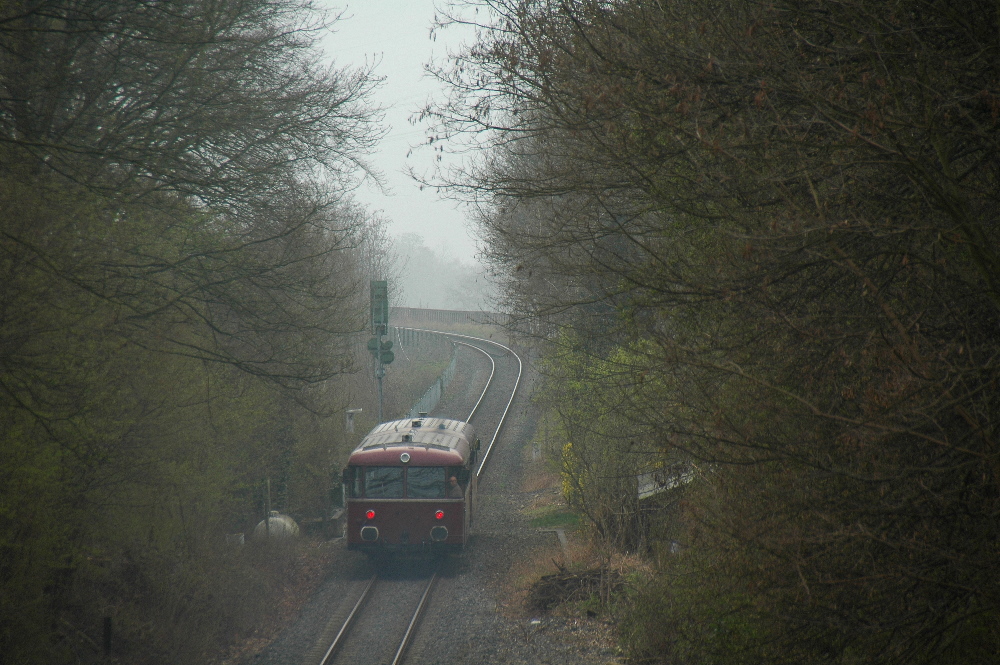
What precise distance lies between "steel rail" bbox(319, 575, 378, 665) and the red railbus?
0.73 m

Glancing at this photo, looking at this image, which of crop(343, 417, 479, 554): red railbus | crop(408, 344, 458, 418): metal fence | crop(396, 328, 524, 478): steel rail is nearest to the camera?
crop(343, 417, 479, 554): red railbus

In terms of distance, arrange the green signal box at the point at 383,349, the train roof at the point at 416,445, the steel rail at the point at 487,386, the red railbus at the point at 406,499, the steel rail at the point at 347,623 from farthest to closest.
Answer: the steel rail at the point at 487,386
the green signal box at the point at 383,349
the train roof at the point at 416,445
the red railbus at the point at 406,499
the steel rail at the point at 347,623

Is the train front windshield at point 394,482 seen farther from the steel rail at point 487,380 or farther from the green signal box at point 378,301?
the steel rail at point 487,380

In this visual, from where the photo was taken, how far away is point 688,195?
600 cm

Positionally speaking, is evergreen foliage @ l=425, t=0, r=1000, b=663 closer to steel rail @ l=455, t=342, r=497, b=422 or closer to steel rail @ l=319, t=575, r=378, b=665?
steel rail @ l=319, t=575, r=378, b=665

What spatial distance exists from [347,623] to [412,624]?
3.40 ft

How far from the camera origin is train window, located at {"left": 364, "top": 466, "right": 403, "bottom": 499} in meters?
Answer: 13.7

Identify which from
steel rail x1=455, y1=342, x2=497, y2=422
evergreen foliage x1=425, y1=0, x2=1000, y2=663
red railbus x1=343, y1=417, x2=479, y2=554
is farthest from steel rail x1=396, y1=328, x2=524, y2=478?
evergreen foliage x1=425, y1=0, x2=1000, y2=663

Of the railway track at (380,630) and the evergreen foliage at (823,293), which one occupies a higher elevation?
the evergreen foliage at (823,293)

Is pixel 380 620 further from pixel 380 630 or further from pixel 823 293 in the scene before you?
pixel 823 293

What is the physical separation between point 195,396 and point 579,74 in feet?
24.4

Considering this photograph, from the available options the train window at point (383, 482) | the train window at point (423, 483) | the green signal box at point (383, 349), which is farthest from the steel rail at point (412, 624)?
the green signal box at point (383, 349)

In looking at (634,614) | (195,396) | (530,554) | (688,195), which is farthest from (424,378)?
(688,195)

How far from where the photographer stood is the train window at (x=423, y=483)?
44.9 feet
